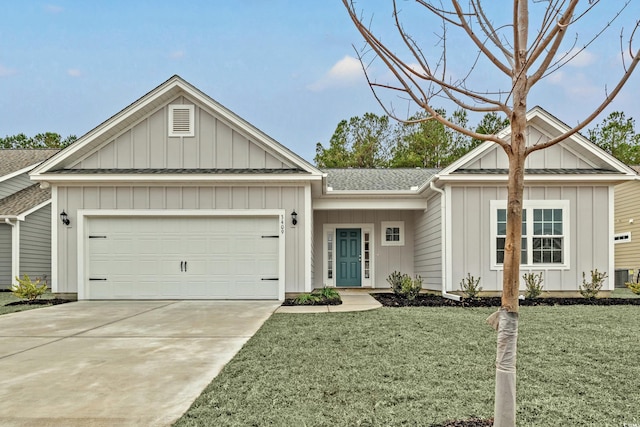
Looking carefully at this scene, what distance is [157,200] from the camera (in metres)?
10.1

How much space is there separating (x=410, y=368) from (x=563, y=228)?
298 inches

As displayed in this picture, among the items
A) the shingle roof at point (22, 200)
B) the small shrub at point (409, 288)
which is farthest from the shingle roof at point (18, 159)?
the small shrub at point (409, 288)

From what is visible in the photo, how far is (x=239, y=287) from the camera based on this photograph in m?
10.1

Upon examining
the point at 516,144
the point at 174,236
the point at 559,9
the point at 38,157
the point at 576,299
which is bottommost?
the point at 576,299

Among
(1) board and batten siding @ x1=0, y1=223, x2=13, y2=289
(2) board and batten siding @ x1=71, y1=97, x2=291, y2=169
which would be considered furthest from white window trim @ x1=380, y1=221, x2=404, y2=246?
(1) board and batten siding @ x1=0, y1=223, x2=13, y2=289

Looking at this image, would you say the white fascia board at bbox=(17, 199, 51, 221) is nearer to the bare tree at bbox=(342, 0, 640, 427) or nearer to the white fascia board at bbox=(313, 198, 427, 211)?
the white fascia board at bbox=(313, 198, 427, 211)

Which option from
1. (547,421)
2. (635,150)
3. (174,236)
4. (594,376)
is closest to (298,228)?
(174,236)

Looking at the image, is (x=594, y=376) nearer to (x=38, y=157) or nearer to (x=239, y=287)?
(x=239, y=287)

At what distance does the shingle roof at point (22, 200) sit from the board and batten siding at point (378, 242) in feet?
30.5

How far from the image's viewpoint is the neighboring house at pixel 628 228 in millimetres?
16406

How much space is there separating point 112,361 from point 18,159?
16957 millimetres

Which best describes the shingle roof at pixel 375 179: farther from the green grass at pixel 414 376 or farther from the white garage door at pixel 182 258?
the green grass at pixel 414 376

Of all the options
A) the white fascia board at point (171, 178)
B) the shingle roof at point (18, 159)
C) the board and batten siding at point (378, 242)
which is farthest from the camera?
the shingle roof at point (18, 159)

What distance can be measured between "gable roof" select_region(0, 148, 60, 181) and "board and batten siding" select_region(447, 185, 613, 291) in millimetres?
15198
